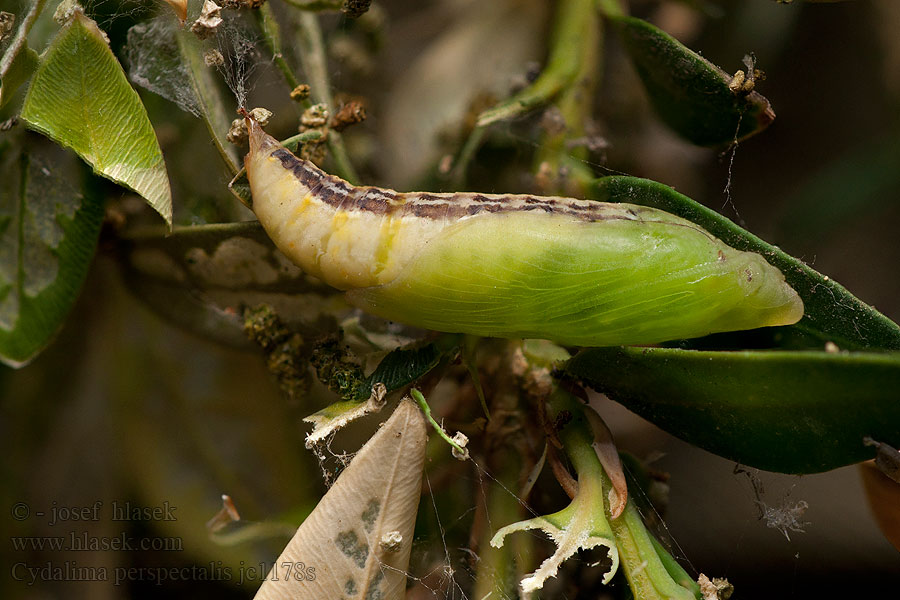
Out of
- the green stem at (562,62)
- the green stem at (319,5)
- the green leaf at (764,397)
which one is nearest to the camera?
the green leaf at (764,397)

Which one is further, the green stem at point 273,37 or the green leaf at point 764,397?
the green stem at point 273,37

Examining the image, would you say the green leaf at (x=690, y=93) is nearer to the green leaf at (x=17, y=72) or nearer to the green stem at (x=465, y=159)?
the green stem at (x=465, y=159)

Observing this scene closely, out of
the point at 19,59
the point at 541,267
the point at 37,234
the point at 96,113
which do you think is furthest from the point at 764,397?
the point at 37,234

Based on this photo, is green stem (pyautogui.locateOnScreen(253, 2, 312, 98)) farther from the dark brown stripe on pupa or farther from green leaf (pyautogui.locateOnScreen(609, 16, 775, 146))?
green leaf (pyautogui.locateOnScreen(609, 16, 775, 146))

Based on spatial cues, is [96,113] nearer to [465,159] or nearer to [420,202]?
[420,202]

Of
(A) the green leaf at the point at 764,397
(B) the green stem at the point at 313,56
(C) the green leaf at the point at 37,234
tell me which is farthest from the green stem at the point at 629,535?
(C) the green leaf at the point at 37,234

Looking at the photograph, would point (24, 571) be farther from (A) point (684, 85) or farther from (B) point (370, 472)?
(A) point (684, 85)
